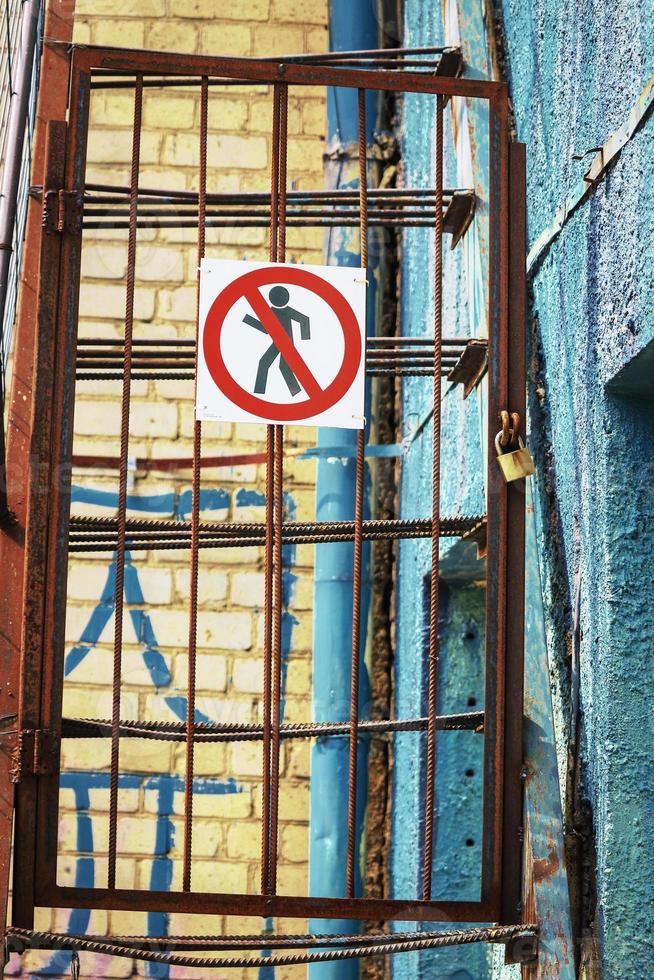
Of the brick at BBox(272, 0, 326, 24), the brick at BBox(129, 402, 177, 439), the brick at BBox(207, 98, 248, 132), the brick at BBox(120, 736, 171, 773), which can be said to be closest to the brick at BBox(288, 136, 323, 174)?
the brick at BBox(207, 98, 248, 132)

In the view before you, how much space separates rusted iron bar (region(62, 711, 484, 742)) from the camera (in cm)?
173

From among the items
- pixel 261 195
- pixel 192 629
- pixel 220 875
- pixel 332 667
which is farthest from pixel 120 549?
pixel 220 875

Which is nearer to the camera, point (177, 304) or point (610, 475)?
point (610, 475)

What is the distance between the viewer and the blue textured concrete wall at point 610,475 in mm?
1491

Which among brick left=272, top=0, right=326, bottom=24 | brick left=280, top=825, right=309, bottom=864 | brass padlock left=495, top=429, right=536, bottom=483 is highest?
brick left=272, top=0, right=326, bottom=24

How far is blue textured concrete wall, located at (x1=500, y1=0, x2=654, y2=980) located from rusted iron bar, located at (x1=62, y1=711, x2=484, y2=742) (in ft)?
0.54

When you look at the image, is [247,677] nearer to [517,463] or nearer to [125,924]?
[125,924]

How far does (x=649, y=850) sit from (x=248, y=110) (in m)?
3.10

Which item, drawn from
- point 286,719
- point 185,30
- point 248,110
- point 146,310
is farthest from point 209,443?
point 185,30

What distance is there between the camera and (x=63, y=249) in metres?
1.74

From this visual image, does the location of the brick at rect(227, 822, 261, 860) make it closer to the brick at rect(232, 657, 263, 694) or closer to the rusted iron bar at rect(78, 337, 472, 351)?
the brick at rect(232, 657, 263, 694)

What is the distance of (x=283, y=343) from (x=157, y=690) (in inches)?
85.4

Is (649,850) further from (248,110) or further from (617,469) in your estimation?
(248,110)

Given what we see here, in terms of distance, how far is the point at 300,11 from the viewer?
159 inches
